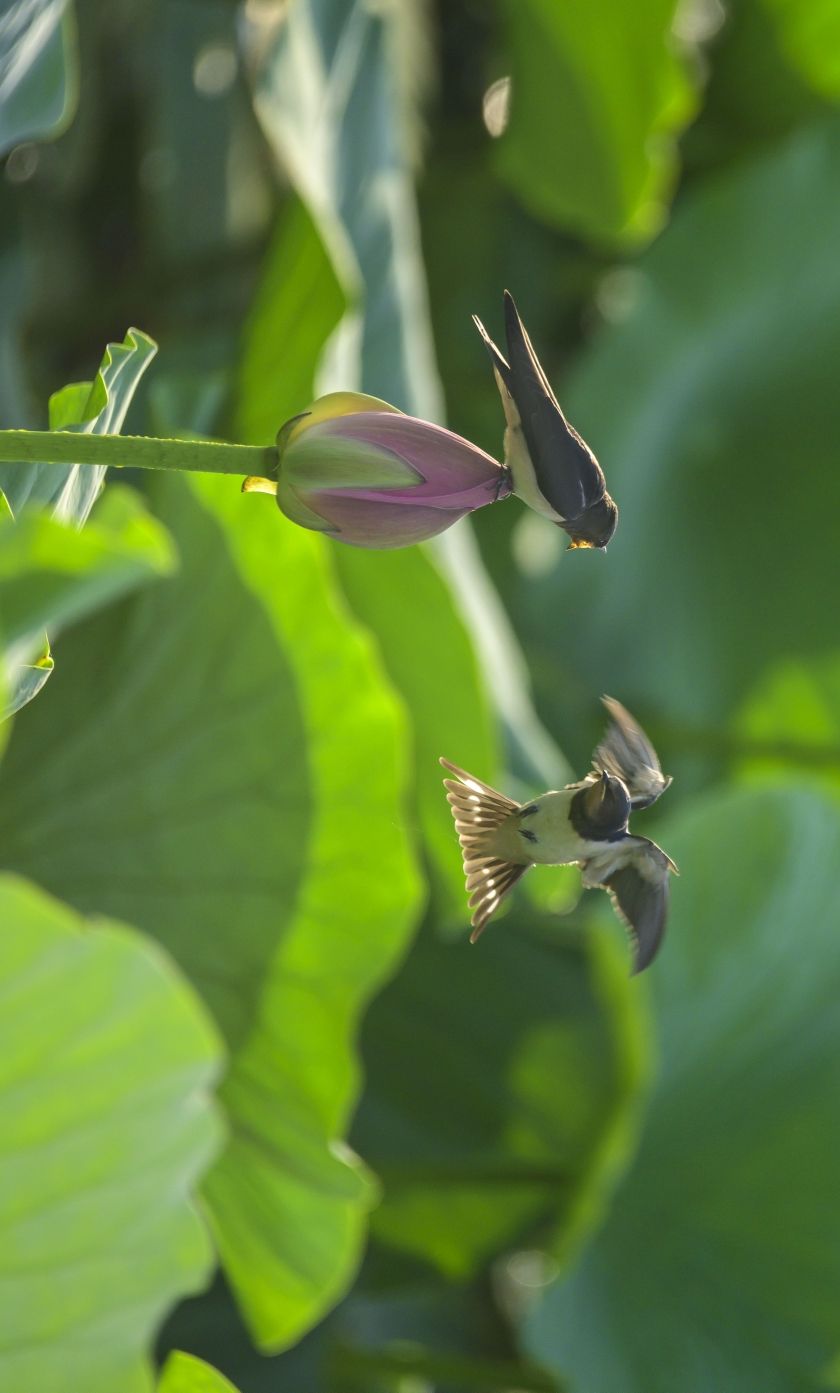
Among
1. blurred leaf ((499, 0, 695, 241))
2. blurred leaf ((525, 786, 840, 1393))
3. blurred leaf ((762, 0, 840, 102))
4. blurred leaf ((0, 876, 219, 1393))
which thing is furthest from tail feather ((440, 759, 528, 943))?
blurred leaf ((762, 0, 840, 102))

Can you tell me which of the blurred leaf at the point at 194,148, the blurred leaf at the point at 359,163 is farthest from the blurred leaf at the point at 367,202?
the blurred leaf at the point at 194,148

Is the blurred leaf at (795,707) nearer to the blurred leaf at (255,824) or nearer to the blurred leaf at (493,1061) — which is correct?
the blurred leaf at (493,1061)

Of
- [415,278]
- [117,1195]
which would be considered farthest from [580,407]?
[117,1195]

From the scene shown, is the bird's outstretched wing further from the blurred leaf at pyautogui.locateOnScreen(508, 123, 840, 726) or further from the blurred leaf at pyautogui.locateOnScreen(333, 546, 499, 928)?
the blurred leaf at pyautogui.locateOnScreen(508, 123, 840, 726)

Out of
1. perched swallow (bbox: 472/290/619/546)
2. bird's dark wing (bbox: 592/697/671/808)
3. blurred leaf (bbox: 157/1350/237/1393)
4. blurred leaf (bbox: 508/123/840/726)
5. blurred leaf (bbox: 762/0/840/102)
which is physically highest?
perched swallow (bbox: 472/290/619/546)

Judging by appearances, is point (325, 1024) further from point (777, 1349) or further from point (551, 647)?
point (551, 647)

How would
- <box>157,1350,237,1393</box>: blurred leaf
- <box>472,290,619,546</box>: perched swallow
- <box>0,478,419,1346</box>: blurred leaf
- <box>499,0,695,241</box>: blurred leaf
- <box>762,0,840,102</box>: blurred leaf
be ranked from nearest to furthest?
<box>472,290,619,546</box>: perched swallow
<box>157,1350,237,1393</box>: blurred leaf
<box>0,478,419,1346</box>: blurred leaf
<box>499,0,695,241</box>: blurred leaf
<box>762,0,840,102</box>: blurred leaf
